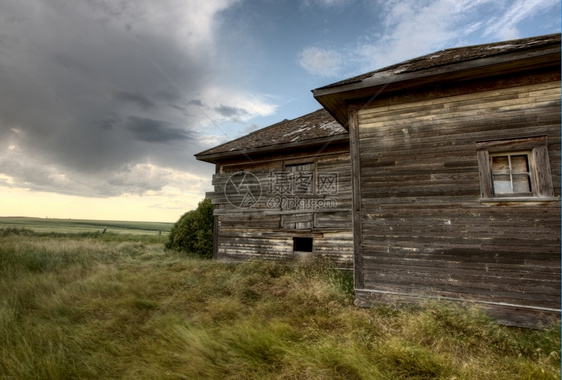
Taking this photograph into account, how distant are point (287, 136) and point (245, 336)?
7730mm

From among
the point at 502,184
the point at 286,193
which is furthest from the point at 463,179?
the point at 286,193

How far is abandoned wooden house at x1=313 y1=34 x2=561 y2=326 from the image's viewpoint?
491 cm

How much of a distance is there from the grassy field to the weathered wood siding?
206cm

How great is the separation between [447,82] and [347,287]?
16.5ft

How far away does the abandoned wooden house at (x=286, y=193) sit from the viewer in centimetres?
941

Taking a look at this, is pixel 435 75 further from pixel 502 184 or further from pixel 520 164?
pixel 502 184

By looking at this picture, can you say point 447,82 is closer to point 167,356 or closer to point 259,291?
point 259,291

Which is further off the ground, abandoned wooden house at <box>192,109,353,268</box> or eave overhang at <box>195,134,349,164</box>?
eave overhang at <box>195,134,349,164</box>

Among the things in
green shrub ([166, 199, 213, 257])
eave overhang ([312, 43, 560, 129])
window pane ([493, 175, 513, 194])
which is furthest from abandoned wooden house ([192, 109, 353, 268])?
window pane ([493, 175, 513, 194])

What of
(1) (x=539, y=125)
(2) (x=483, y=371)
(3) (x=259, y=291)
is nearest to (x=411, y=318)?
(2) (x=483, y=371)

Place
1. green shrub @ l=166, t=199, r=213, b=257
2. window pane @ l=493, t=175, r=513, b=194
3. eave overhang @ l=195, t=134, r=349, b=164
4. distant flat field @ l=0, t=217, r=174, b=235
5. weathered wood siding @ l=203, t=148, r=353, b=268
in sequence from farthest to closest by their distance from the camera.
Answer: distant flat field @ l=0, t=217, r=174, b=235, green shrub @ l=166, t=199, r=213, b=257, weathered wood siding @ l=203, t=148, r=353, b=268, eave overhang @ l=195, t=134, r=349, b=164, window pane @ l=493, t=175, r=513, b=194

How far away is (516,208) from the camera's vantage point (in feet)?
16.6

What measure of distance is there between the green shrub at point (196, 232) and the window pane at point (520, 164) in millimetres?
11554

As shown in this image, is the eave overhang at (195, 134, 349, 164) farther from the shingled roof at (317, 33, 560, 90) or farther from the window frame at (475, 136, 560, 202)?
the window frame at (475, 136, 560, 202)
